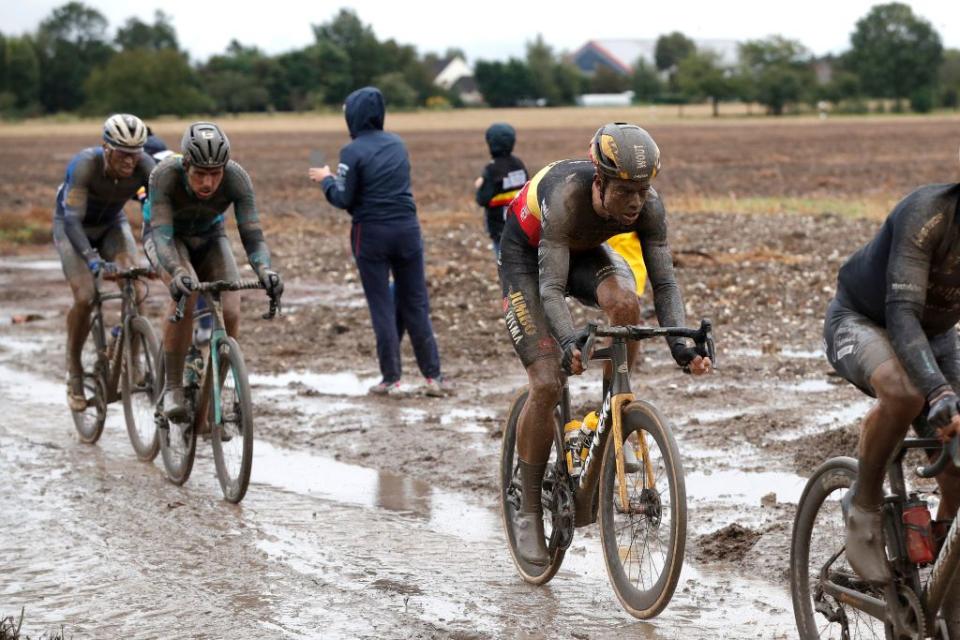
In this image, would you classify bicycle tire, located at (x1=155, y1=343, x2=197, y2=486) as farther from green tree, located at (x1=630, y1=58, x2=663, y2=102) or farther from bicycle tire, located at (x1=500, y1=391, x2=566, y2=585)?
green tree, located at (x1=630, y1=58, x2=663, y2=102)

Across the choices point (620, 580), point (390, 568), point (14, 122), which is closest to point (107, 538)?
point (390, 568)

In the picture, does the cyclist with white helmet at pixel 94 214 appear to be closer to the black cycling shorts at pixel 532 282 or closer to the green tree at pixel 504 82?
the black cycling shorts at pixel 532 282

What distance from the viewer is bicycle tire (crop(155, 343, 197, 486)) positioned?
8875mm

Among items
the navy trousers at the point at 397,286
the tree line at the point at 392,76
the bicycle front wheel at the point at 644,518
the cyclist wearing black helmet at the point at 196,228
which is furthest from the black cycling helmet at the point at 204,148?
the tree line at the point at 392,76

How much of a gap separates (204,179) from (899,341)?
5.16 meters

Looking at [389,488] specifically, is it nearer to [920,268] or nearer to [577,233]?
[577,233]

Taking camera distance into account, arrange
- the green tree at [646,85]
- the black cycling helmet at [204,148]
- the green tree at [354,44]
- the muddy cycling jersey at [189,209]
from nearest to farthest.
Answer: the black cycling helmet at [204,148] < the muddy cycling jersey at [189,209] < the green tree at [354,44] < the green tree at [646,85]

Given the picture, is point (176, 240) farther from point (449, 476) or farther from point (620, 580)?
point (620, 580)

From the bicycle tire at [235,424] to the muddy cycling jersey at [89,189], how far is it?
80.1 inches

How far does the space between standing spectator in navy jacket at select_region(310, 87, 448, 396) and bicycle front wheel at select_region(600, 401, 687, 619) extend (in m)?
5.24

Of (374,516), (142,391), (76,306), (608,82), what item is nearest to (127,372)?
(142,391)

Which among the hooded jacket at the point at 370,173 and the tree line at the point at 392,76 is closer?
the hooded jacket at the point at 370,173

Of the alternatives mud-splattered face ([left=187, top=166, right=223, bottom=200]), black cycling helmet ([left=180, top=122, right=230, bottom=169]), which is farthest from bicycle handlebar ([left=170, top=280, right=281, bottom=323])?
black cycling helmet ([left=180, top=122, right=230, bottom=169])

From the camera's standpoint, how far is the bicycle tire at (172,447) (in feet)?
29.1
